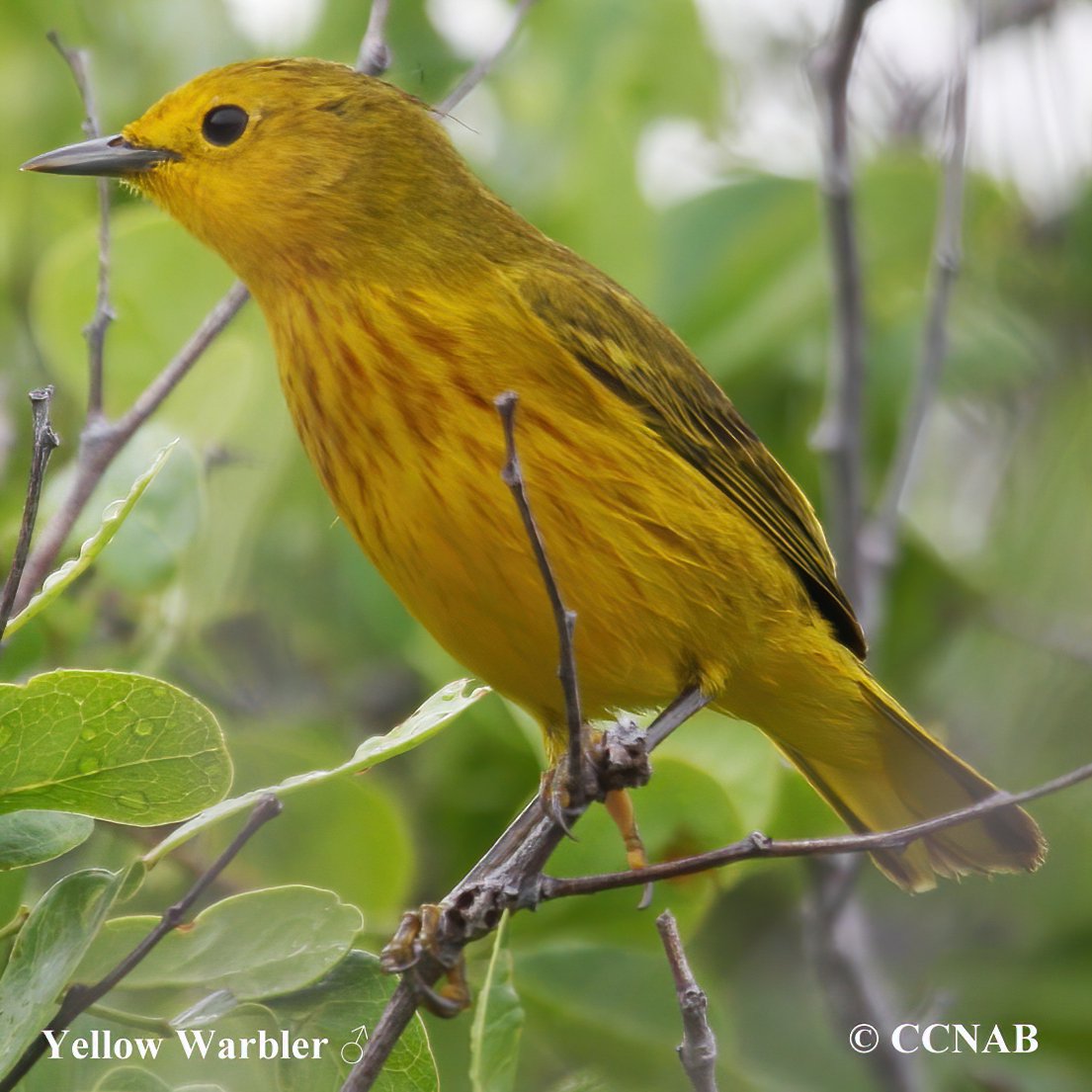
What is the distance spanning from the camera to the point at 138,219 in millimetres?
4023

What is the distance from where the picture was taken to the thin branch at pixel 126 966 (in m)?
2.23

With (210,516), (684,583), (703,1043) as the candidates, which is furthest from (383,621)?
(703,1043)

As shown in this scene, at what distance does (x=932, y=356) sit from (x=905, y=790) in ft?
3.52

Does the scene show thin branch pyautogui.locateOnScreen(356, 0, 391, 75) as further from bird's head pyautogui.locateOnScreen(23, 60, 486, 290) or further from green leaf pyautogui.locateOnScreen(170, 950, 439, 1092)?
green leaf pyautogui.locateOnScreen(170, 950, 439, 1092)

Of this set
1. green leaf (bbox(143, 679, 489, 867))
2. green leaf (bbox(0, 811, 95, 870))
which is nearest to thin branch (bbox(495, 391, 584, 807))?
green leaf (bbox(143, 679, 489, 867))

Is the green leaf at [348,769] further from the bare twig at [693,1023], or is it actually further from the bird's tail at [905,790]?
the bird's tail at [905,790]

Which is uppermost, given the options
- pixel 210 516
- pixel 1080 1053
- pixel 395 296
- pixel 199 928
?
pixel 395 296

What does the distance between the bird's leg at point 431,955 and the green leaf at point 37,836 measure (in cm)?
56

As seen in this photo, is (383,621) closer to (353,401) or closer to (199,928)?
(353,401)

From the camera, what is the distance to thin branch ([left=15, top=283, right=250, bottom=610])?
2941 millimetres

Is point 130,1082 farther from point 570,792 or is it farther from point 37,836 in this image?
point 570,792

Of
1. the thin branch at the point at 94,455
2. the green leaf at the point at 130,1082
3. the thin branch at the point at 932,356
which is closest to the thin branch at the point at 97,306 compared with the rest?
the thin branch at the point at 94,455

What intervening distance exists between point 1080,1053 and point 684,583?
81.2 inches

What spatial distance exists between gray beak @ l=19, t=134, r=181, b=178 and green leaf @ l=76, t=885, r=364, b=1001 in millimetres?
1670
